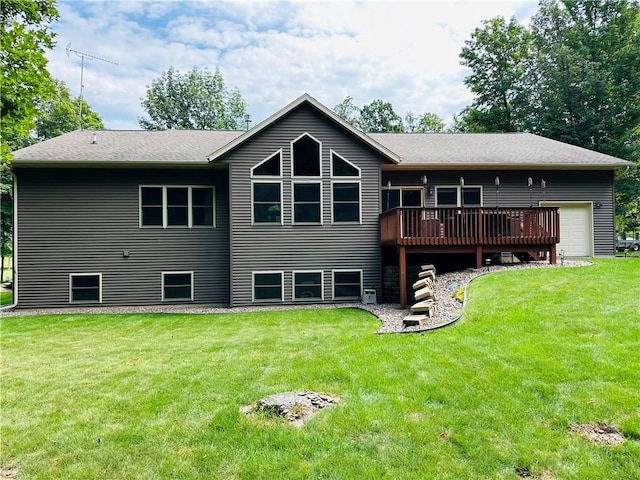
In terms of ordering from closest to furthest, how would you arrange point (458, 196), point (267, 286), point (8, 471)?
1. point (8, 471)
2. point (267, 286)
3. point (458, 196)

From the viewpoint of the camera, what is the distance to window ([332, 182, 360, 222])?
12.4m

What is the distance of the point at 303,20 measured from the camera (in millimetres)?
12719

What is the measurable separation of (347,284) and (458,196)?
521 cm

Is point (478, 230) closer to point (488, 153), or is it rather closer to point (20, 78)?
point (488, 153)

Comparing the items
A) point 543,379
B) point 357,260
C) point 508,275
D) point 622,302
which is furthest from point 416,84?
point 543,379

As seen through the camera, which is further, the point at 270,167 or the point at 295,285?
the point at 295,285

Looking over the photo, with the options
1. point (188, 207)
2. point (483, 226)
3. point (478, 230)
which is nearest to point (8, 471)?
point (188, 207)

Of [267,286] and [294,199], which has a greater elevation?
[294,199]

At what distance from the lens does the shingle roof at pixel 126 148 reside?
1195 centimetres

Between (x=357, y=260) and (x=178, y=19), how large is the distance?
11.0 m

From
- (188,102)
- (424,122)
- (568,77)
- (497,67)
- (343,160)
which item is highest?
(188,102)

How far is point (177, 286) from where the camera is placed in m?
12.8

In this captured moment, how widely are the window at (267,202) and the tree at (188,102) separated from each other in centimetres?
2692

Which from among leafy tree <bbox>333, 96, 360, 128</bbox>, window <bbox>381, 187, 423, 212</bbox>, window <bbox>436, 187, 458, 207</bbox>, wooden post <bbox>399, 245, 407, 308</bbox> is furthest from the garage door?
leafy tree <bbox>333, 96, 360, 128</bbox>
